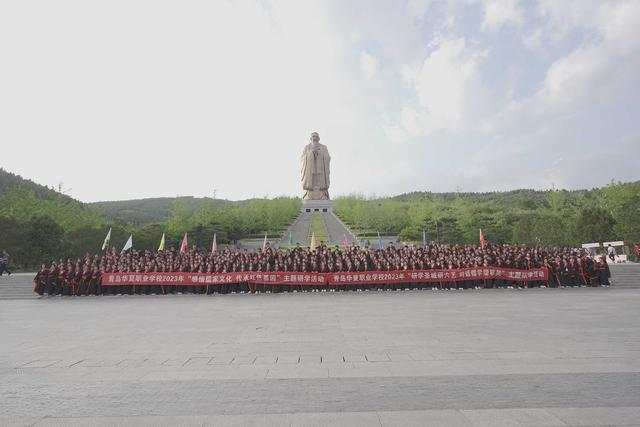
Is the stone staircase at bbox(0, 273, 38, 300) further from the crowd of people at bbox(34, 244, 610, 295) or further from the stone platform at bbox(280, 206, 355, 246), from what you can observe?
the stone platform at bbox(280, 206, 355, 246)

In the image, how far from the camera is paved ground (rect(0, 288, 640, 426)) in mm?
4867

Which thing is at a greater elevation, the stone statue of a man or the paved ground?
the stone statue of a man

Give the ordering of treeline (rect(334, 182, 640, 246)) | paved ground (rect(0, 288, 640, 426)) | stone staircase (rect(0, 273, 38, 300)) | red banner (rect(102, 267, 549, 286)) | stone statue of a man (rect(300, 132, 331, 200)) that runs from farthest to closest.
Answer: stone statue of a man (rect(300, 132, 331, 200)) → treeline (rect(334, 182, 640, 246)) → stone staircase (rect(0, 273, 38, 300)) → red banner (rect(102, 267, 549, 286)) → paved ground (rect(0, 288, 640, 426))

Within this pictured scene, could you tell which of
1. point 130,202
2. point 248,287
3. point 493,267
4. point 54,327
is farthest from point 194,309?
point 130,202

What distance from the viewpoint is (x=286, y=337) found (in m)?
9.43

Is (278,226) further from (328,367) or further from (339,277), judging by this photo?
(328,367)

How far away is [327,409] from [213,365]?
273 centimetres

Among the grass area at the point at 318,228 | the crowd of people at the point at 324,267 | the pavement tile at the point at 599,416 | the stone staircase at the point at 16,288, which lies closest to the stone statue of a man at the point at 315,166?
the grass area at the point at 318,228

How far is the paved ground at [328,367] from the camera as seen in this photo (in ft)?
16.0

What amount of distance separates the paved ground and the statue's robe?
4478 cm

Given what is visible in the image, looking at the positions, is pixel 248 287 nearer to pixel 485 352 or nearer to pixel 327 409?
pixel 485 352

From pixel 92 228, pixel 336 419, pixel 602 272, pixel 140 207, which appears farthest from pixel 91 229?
pixel 140 207

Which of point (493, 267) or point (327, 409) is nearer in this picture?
point (327, 409)

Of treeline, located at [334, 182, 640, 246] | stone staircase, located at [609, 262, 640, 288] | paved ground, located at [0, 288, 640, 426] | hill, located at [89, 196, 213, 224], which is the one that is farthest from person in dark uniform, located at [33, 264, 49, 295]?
hill, located at [89, 196, 213, 224]
